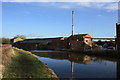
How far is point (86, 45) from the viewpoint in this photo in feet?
160

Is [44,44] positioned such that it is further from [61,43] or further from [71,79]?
[71,79]

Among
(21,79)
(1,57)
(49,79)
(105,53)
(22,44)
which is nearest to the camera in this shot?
(21,79)

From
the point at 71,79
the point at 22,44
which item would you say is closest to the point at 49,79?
the point at 71,79

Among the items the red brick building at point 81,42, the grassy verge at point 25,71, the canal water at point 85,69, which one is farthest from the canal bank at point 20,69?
the red brick building at point 81,42

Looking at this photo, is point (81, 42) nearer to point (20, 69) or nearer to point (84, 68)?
point (84, 68)

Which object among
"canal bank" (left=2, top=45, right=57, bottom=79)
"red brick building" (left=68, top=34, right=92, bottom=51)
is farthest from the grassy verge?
"red brick building" (left=68, top=34, right=92, bottom=51)

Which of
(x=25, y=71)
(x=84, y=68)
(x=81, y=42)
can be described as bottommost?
(x=84, y=68)

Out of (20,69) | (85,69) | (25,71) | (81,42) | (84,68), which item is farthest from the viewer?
(81,42)

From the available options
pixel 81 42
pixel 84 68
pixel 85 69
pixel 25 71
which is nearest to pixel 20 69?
pixel 25 71

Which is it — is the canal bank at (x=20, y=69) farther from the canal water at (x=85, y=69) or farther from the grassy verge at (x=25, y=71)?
the canal water at (x=85, y=69)

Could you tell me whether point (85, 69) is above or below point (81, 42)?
below

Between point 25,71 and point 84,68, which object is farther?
point 84,68

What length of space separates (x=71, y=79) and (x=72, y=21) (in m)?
46.7

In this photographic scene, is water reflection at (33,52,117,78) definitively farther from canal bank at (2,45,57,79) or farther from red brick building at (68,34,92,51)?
red brick building at (68,34,92,51)
